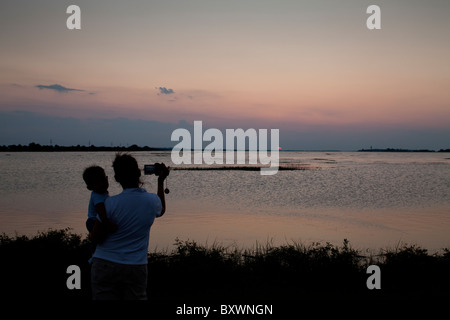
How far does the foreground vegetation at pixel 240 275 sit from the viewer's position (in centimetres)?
729

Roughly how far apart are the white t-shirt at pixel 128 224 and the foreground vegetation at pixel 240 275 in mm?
3468

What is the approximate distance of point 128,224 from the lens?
3.80 meters

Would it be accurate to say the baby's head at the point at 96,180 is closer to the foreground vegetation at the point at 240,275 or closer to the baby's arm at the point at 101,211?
the baby's arm at the point at 101,211

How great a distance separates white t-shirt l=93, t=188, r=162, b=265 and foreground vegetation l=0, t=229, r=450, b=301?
3.47 meters

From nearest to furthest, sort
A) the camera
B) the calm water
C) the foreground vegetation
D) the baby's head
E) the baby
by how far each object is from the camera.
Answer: the baby → the baby's head → the camera → the foreground vegetation → the calm water

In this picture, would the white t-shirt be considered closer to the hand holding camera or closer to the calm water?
the hand holding camera

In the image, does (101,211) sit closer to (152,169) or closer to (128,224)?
(128,224)

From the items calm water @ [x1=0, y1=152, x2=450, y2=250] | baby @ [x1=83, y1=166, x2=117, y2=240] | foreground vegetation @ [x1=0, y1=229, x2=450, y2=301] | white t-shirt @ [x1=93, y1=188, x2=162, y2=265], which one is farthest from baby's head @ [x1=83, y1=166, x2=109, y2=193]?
calm water @ [x1=0, y1=152, x2=450, y2=250]

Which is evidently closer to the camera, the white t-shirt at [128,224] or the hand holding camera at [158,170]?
the white t-shirt at [128,224]

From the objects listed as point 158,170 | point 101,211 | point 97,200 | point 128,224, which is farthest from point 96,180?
point 128,224

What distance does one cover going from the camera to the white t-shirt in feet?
12.4

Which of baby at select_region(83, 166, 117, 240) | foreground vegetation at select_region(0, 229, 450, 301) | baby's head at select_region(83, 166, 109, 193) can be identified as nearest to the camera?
baby at select_region(83, 166, 117, 240)

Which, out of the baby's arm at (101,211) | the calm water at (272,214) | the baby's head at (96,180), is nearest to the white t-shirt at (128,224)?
the baby's arm at (101,211)
